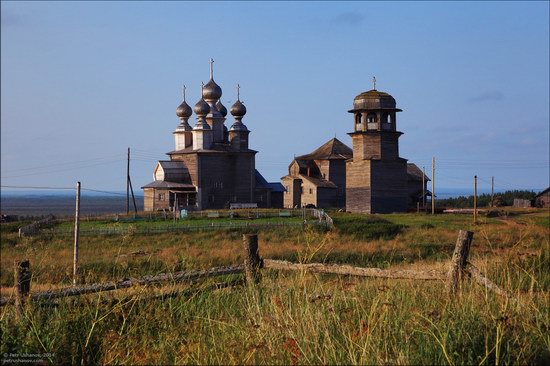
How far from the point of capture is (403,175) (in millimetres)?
54500

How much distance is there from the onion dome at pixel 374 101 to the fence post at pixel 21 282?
4702cm

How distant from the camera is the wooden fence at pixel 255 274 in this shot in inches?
319

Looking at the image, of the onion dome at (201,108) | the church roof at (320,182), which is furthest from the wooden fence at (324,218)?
the onion dome at (201,108)

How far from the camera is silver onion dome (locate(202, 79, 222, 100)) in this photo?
62.2 metres

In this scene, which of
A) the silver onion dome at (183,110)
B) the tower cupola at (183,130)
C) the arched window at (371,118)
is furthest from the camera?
the silver onion dome at (183,110)

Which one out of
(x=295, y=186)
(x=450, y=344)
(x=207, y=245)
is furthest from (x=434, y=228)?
(x=450, y=344)

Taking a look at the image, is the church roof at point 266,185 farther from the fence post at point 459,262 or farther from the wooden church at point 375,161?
the fence post at point 459,262

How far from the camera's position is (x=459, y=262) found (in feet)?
29.8

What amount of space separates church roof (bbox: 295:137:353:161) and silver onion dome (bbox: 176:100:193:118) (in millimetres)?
11005

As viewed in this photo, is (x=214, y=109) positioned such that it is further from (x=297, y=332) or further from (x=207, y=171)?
(x=297, y=332)

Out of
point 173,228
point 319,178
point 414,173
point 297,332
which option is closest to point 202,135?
point 319,178

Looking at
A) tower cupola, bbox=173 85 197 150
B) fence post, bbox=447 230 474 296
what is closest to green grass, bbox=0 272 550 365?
fence post, bbox=447 230 474 296

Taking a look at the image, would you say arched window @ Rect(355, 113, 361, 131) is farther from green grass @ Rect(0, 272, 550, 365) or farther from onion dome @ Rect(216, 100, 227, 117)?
green grass @ Rect(0, 272, 550, 365)

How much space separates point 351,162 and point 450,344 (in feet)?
163
